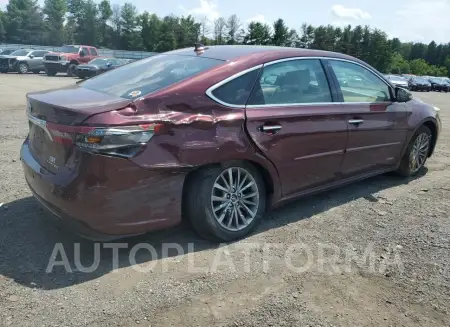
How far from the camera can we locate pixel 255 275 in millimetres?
3232

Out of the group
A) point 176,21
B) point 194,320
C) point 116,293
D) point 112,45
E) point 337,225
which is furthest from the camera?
point 112,45

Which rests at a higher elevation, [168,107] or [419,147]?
[168,107]

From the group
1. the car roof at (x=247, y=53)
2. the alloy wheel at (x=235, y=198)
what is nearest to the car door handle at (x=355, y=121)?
the car roof at (x=247, y=53)

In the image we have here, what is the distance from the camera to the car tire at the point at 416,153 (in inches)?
217

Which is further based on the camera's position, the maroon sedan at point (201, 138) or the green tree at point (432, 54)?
the green tree at point (432, 54)

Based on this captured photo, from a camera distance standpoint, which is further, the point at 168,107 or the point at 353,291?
the point at 168,107

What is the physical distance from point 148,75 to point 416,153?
378cm

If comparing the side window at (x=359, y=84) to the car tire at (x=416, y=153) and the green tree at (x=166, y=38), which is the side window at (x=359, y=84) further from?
the green tree at (x=166, y=38)

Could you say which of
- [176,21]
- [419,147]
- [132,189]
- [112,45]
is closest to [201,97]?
[132,189]

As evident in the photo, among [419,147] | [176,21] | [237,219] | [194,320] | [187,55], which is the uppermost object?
[176,21]

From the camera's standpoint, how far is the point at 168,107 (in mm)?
3279

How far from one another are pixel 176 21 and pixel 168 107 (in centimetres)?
8542

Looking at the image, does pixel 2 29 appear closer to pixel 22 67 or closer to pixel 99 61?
pixel 22 67

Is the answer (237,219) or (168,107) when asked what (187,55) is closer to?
(168,107)
